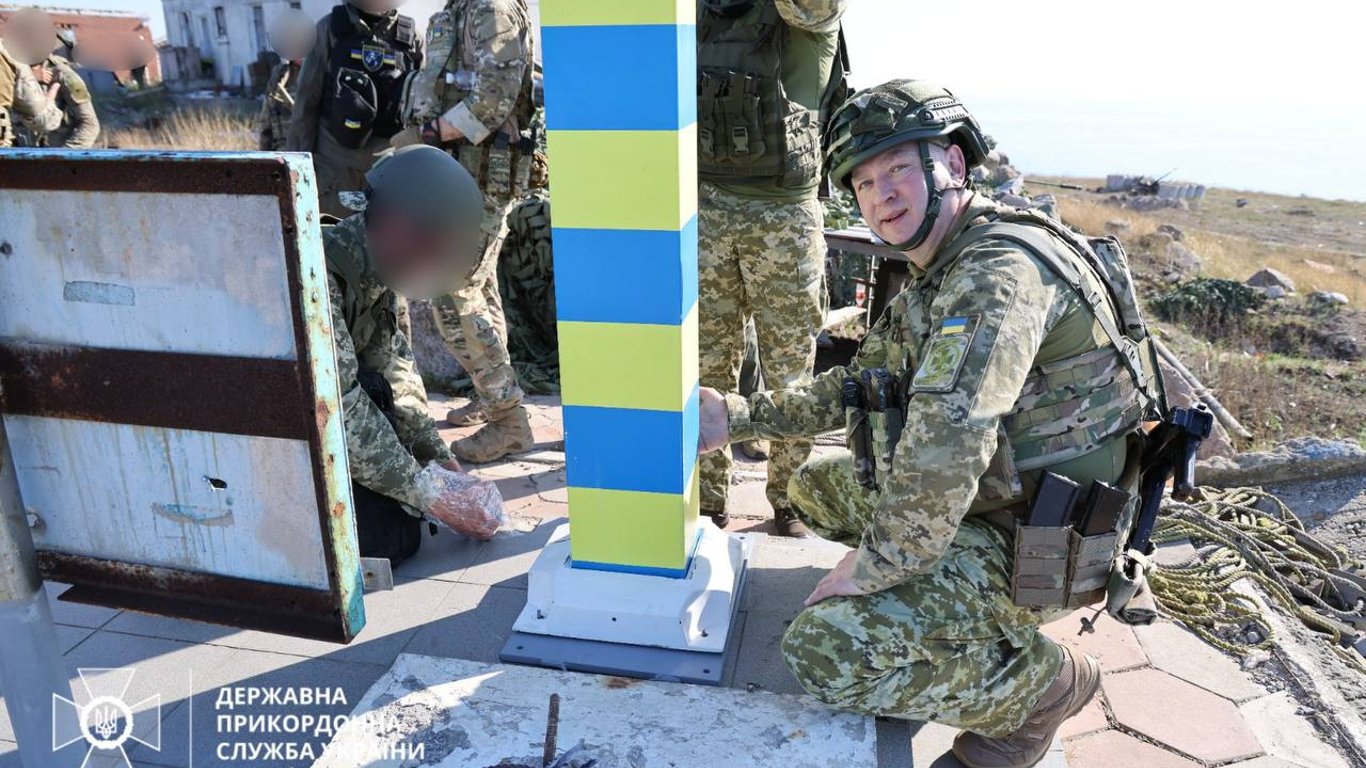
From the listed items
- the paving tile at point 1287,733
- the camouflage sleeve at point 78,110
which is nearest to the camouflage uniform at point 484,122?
the paving tile at point 1287,733

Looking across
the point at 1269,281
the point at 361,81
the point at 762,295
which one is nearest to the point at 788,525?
the point at 762,295

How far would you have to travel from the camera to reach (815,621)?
2.12 meters

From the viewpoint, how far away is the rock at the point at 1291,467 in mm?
4039

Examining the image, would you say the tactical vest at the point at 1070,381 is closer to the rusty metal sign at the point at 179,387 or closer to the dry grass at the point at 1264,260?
the rusty metal sign at the point at 179,387

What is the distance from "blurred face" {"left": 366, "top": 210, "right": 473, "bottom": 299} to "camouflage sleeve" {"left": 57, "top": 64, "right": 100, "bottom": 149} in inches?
214

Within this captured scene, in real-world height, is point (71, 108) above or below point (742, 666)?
above

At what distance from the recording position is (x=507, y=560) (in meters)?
2.90

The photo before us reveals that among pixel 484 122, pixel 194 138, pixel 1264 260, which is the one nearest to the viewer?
pixel 484 122

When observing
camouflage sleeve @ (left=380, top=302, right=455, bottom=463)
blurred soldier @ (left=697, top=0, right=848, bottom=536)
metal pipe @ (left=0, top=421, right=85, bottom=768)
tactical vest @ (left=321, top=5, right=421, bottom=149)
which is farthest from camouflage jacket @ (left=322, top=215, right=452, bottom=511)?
tactical vest @ (left=321, top=5, right=421, bottom=149)

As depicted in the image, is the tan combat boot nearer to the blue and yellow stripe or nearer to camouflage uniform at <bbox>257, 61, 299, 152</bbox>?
the blue and yellow stripe

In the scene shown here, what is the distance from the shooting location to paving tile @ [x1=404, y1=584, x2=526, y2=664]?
95.6 inches

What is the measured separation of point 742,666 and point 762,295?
150 cm

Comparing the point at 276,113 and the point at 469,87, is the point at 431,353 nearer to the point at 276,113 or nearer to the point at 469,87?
the point at 469,87

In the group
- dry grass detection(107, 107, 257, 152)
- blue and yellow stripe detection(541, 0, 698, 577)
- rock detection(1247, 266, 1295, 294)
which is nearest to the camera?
blue and yellow stripe detection(541, 0, 698, 577)
